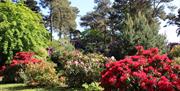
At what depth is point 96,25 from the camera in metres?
69.0

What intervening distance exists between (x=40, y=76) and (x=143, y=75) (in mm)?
7435

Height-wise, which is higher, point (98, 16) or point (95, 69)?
point (98, 16)

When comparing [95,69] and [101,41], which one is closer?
[95,69]

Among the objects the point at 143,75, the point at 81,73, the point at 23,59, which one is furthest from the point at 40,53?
the point at 143,75

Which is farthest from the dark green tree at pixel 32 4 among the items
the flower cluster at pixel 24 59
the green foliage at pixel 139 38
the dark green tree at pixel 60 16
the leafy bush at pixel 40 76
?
the leafy bush at pixel 40 76

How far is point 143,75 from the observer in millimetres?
11516

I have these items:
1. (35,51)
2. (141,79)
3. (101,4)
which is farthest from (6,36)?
(101,4)

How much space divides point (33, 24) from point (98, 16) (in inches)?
1753

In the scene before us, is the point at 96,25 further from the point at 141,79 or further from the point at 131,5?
the point at 141,79

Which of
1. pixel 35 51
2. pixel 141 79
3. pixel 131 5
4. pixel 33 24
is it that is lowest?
pixel 141 79

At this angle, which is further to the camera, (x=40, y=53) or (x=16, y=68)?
(x=40, y=53)

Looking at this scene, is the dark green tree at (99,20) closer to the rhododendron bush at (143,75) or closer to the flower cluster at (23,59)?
the flower cluster at (23,59)

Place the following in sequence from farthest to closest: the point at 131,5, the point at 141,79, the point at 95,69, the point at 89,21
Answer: the point at 89,21 → the point at 131,5 → the point at 95,69 → the point at 141,79

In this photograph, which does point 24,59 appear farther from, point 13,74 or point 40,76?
point 40,76
